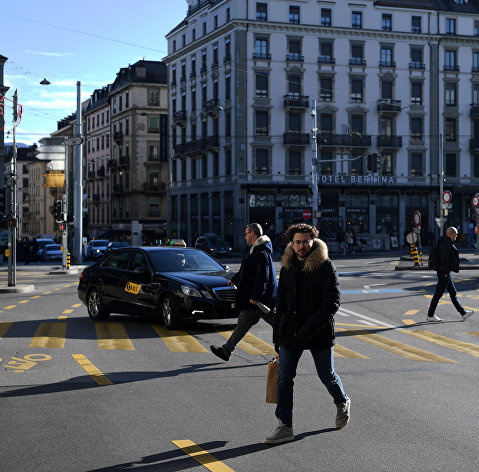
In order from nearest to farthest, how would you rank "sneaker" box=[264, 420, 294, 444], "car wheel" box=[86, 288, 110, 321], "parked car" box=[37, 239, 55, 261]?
"sneaker" box=[264, 420, 294, 444]
"car wheel" box=[86, 288, 110, 321]
"parked car" box=[37, 239, 55, 261]

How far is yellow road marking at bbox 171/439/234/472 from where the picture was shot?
225 inches

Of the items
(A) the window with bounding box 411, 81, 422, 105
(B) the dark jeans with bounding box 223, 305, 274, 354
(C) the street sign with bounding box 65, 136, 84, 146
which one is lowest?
(B) the dark jeans with bounding box 223, 305, 274, 354

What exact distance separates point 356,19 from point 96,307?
5457cm

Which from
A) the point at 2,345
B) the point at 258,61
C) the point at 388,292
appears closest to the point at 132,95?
the point at 258,61

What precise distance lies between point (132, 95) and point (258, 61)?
28.0 meters

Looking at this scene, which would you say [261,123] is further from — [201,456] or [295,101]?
[201,456]

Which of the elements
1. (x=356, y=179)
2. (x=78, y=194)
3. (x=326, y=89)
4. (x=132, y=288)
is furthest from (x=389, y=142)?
(x=132, y=288)

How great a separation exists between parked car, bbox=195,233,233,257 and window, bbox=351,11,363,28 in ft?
74.7

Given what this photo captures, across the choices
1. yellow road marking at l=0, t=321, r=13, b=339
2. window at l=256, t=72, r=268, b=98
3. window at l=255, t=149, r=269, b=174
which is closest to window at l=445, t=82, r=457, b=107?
window at l=256, t=72, r=268, b=98

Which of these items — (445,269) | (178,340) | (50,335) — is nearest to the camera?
(178,340)

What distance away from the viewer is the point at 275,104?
63188 mm

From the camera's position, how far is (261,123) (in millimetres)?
62938

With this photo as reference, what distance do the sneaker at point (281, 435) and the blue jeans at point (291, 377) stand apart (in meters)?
0.05

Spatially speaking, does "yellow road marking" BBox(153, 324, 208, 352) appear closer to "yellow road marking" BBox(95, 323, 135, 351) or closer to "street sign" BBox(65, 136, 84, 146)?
"yellow road marking" BBox(95, 323, 135, 351)
